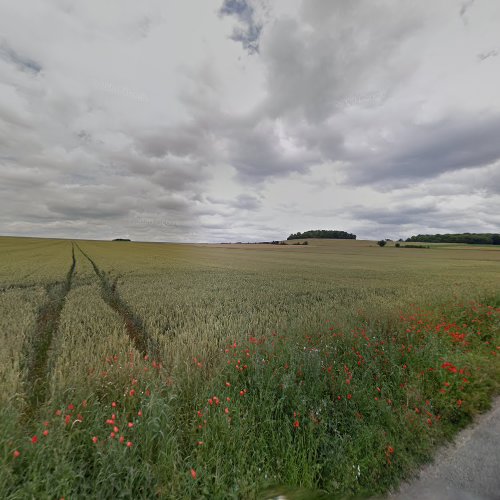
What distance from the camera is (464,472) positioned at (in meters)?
2.99

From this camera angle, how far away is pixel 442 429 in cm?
363

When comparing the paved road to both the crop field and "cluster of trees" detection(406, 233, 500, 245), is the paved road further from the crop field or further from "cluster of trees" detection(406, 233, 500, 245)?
"cluster of trees" detection(406, 233, 500, 245)

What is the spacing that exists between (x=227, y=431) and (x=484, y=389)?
495 centimetres

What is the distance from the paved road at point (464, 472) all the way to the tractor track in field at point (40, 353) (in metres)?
5.36

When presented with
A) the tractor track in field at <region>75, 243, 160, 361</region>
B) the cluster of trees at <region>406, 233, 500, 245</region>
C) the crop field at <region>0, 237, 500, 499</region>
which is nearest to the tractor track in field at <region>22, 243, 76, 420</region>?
the crop field at <region>0, 237, 500, 499</region>

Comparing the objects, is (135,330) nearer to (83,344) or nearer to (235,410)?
(83,344)

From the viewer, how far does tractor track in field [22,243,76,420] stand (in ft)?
13.0

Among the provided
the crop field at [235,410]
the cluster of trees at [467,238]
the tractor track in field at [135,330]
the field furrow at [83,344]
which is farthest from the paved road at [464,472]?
the cluster of trees at [467,238]

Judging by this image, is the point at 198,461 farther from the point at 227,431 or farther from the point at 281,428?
the point at 281,428

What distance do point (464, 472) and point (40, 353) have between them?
8.67 meters

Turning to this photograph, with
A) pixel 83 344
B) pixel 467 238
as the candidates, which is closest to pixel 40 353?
pixel 83 344

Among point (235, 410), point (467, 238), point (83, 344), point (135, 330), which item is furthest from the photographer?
point (467, 238)

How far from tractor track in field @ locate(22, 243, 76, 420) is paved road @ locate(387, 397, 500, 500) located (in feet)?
17.6

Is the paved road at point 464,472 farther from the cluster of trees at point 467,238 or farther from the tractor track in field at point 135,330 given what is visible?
the cluster of trees at point 467,238
